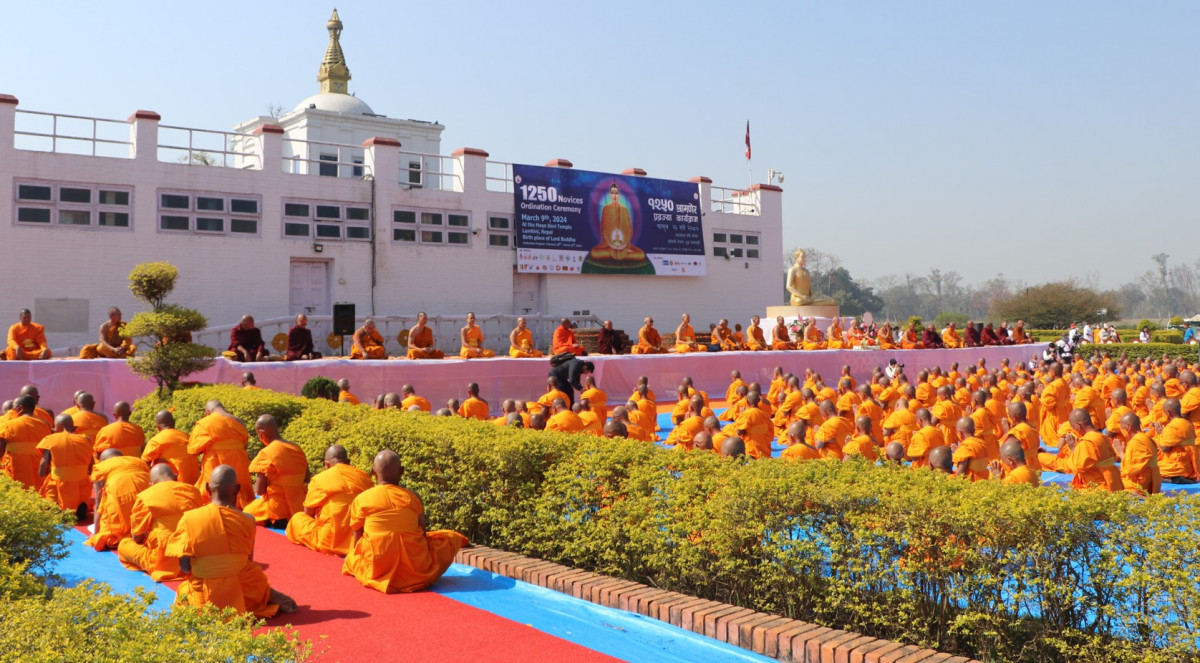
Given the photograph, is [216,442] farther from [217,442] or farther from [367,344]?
[367,344]

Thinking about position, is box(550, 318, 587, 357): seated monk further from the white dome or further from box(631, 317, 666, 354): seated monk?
the white dome

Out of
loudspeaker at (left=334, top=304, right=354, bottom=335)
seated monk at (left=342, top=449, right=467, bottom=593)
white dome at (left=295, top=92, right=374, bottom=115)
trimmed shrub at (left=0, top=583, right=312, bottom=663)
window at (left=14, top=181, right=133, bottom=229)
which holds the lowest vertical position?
seated monk at (left=342, top=449, right=467, bottom=593)

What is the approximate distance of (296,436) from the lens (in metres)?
8.84

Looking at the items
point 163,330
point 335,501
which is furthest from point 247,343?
point 335,501

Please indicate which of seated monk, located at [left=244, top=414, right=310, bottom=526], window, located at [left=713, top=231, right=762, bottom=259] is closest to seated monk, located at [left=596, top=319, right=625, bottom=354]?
window, located at [left=713, top=231, right=762, bottom=259]

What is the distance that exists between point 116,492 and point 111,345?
398 inches

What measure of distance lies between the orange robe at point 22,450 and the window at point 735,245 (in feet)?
78.9

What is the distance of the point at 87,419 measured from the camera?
383 inches

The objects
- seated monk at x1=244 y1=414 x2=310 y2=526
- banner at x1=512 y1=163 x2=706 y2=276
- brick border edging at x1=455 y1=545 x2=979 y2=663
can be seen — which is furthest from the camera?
banner at x1=512 y1=163 x2=706 y2=276

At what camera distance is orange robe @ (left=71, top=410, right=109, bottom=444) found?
31.6 ft

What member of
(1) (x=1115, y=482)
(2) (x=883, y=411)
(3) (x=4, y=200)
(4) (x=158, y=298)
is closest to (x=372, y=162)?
(3) (x=4, y=200)

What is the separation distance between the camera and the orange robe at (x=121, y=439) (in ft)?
28.6

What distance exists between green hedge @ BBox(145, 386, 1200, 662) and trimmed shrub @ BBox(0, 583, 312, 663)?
2738 millimetres

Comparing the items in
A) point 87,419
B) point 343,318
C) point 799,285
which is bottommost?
point 87,419
